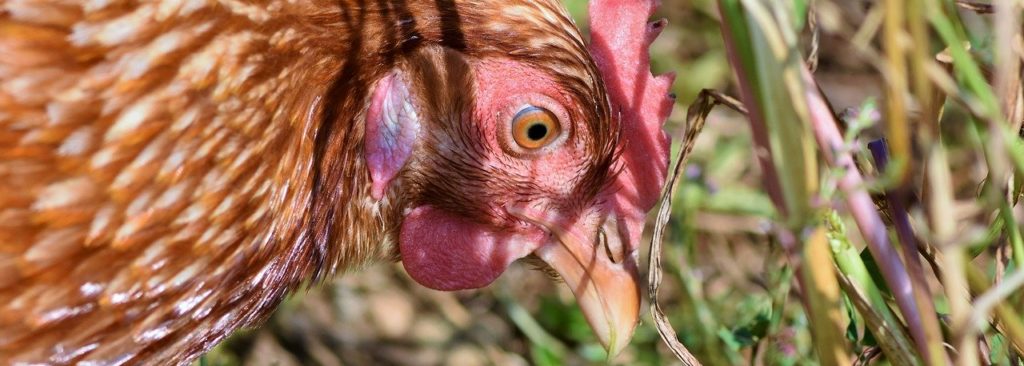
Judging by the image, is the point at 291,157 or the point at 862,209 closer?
the point at 862,209

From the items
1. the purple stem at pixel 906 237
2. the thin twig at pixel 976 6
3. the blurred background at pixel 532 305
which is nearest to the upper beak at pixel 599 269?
the purple stem at pixel 906 237

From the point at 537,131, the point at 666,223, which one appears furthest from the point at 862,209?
the point at 537,131

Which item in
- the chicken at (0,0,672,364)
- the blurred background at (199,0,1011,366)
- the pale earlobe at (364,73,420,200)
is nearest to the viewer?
the chicken at (0,0,672,364)

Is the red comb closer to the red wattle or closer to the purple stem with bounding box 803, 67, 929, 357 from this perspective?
the red wattle

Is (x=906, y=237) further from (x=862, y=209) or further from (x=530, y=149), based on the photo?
(x=530, y=149)

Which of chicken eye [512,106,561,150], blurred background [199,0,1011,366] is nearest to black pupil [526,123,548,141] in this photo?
chicken eye [512,106,561,150]

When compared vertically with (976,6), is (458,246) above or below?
below

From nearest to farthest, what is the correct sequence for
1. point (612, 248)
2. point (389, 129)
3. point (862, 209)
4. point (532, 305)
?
Result: point (862, 209)
point (389, 129)
point (612, 248)
point (532, 305)
